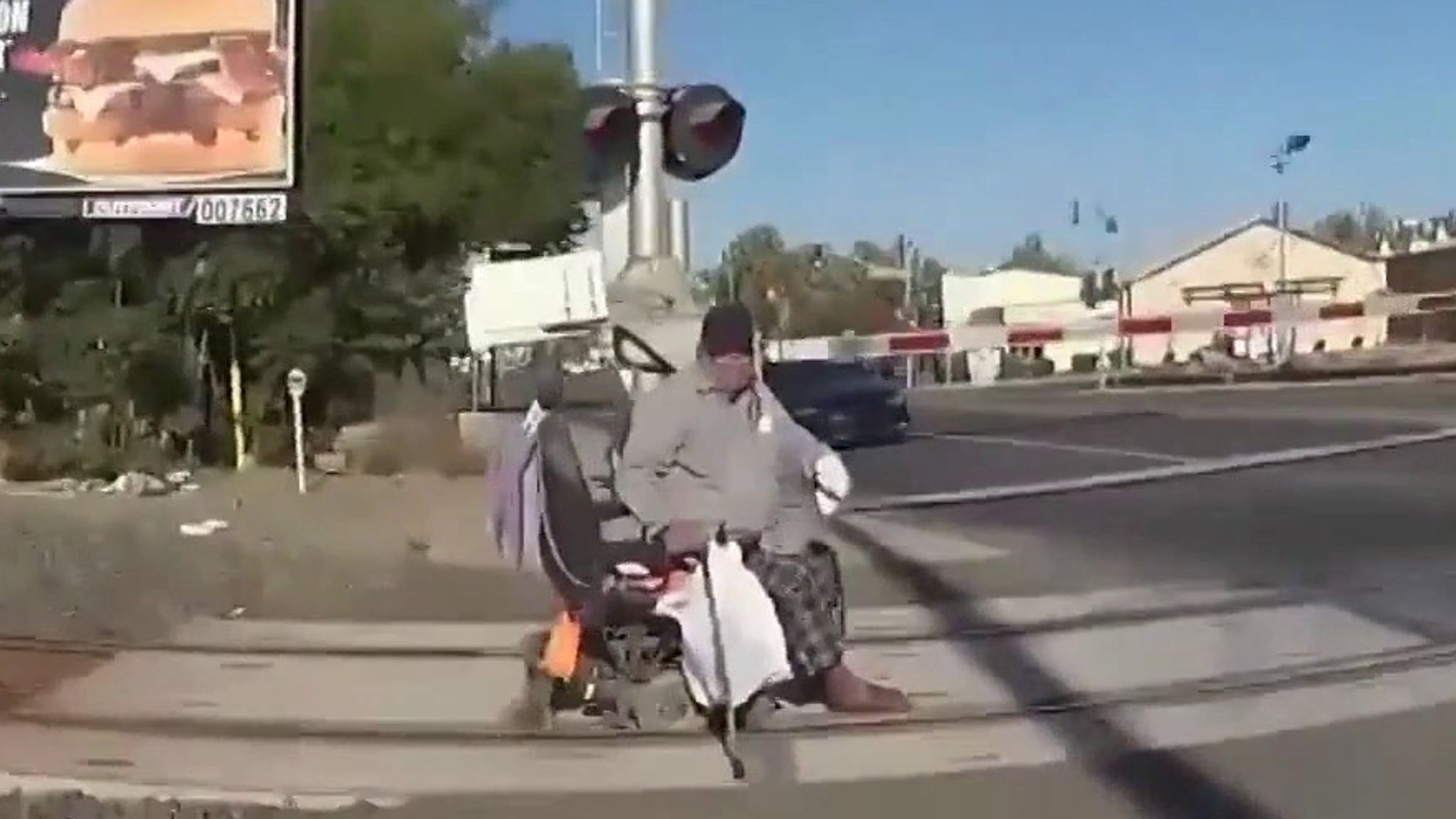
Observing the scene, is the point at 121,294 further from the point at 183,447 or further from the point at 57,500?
the point at 57,500

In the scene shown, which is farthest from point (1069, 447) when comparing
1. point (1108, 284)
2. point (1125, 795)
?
point (1108, 284)

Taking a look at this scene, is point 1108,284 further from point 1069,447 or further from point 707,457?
point 707,457

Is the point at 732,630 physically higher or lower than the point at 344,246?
lower

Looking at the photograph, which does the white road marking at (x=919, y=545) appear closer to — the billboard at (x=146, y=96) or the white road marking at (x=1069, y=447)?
the white road marking at (x=1069, y=447)

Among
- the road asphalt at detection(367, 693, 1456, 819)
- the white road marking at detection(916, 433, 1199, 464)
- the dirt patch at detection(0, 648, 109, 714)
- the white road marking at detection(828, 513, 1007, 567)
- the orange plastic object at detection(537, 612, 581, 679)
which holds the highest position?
the orange plastic object at detection(537, 612, 581, 679)

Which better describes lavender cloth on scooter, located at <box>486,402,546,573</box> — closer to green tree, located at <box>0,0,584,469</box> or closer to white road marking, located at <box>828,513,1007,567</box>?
white road marking, located at <box>828,513,1007,567</box>

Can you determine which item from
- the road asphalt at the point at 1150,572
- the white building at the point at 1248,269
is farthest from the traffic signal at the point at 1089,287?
the road asphalt at the point at 1150,572

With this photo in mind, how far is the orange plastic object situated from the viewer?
8.48 meters

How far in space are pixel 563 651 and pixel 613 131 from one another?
136 inches

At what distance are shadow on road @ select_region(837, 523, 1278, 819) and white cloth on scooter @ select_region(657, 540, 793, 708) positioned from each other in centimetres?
111

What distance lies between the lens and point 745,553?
8.20 m

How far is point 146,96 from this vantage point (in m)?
22.3

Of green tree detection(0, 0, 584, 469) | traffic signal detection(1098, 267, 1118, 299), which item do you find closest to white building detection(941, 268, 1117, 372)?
traffic signal detection(1098, 267, 1118, 299)

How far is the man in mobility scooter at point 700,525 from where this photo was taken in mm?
8180
